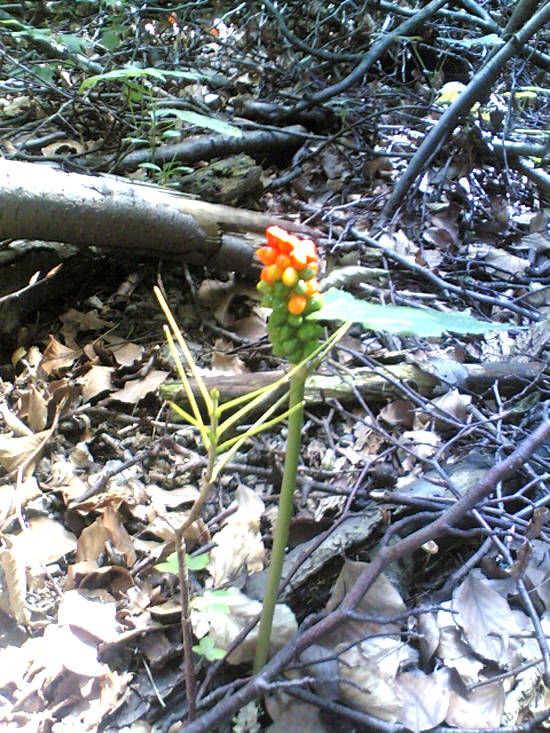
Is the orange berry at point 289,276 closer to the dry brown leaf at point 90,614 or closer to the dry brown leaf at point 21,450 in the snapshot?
the dry brown leaf at point 90,614

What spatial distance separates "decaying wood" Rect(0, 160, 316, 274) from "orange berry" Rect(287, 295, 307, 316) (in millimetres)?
1424

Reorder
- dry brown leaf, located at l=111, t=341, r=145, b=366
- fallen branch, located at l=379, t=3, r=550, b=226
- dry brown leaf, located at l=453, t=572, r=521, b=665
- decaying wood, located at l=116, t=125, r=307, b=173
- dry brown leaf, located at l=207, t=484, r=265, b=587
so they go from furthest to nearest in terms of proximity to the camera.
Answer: decaying wood, located at l=116, t=125, r=307, b=173 < fallen branch, located at l=379, t=3, r=550, b=226 < dry brown leaf, located at l=111, t=341, r=145, b=366 < dry brown leaf, located at l=207, t=484, r=265, b=587 < dry brown leaf, located at l=453, t=572, r=521, b=665

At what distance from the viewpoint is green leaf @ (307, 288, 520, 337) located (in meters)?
0.77

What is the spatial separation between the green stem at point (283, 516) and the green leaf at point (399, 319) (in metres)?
0.11

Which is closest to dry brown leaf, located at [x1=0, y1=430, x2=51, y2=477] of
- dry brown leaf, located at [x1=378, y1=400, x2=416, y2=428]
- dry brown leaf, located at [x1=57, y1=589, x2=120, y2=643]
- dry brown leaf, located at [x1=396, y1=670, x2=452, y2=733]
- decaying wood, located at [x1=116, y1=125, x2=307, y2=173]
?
dry brown leaf, located at [x1=57, y1=589, x2=120, y2=643]

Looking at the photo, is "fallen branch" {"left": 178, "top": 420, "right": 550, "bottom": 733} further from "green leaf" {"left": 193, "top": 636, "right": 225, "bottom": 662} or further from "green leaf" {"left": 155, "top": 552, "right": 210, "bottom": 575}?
"green leaf" {"left": 155, "top": 552, "right": 210, "bottom": 575}

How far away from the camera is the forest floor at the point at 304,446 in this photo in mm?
1082

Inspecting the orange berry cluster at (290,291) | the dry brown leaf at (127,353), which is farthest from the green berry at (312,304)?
→ the dry brown leaf at (127,353)

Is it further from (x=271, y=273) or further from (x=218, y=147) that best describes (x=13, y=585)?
(x=218, y=147)

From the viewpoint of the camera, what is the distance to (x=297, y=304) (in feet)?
2.56

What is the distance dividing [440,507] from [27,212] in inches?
60.4

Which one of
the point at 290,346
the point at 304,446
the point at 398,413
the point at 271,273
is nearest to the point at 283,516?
the point at 290,346

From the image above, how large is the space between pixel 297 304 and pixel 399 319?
138mm

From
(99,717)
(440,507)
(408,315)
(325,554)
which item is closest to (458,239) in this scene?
(440,507)
